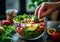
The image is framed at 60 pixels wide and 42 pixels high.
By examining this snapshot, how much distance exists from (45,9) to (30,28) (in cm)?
24

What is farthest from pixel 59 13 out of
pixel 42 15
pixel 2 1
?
pixel 42 15

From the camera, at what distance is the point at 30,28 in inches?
40.7

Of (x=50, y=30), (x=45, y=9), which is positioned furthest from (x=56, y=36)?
(x=45, y=9)

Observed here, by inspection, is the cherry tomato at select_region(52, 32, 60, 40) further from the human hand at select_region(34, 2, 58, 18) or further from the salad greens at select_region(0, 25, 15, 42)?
the salad greens at select_region(0, 25, 15, 42)

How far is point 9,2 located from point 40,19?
4.68ft

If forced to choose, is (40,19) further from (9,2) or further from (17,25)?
(9,2)

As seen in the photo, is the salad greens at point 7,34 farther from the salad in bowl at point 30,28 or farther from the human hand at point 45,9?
the human hand at point 45,9

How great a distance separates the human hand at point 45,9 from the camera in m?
1.14

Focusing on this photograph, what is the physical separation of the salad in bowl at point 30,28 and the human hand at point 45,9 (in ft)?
0.21

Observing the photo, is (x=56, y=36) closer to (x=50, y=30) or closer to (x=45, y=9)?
(x=50, y=30)

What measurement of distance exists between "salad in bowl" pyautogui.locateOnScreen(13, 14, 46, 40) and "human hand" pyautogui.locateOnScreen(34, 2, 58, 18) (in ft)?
0.21

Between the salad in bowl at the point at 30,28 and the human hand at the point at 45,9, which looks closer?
the salad in bowl at the point at 30,28

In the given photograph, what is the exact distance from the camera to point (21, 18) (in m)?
1.16

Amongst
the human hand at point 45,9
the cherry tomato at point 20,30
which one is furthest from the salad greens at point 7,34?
the human hand at point 45,9
